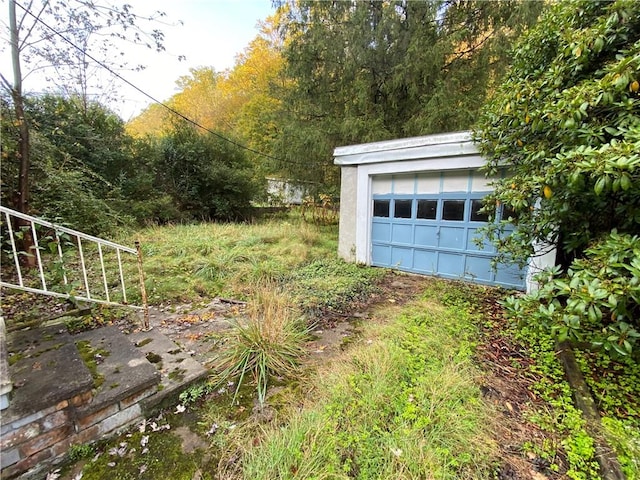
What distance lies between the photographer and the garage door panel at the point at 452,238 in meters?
4.81

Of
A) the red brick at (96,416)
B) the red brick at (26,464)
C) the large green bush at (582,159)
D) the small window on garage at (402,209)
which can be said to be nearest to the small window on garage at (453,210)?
the small window on garage at (402,209)

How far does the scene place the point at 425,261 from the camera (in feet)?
17.5

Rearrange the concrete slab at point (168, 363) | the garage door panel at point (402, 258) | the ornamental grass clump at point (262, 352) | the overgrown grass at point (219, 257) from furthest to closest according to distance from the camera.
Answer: the garage door panel at point (402, 258)
the overgrown grass at point (219, 257)
the ornamental grass clump at point (262, 352)
the concrete slab at point (168, 363)

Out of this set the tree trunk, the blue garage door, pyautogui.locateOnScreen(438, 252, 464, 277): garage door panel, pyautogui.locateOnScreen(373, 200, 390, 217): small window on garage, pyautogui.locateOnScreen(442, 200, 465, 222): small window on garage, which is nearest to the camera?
the tree trunk

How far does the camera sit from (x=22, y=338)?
2266 millimetres

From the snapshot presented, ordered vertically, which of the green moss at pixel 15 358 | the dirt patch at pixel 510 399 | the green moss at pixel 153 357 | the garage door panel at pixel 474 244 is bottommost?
the dirt patch at pixel 510 399

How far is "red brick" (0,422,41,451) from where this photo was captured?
4.80 ft

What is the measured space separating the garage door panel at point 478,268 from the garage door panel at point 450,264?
0.10 m

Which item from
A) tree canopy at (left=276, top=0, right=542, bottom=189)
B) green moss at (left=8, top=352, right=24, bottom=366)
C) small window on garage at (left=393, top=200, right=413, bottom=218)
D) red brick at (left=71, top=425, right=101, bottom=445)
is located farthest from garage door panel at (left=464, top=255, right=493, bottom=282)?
green moss at (left=8, top=352, right=24, bottom=366)

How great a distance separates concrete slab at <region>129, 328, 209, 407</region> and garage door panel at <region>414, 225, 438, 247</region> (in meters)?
4.37

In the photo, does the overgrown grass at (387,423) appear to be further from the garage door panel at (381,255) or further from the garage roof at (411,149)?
the garage roof at (411,149)

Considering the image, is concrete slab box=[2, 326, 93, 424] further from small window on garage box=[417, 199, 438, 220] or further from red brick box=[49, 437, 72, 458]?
small window on garage box=[417, 199, 438, 220]

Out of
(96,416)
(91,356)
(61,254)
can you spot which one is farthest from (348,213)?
(96,416)

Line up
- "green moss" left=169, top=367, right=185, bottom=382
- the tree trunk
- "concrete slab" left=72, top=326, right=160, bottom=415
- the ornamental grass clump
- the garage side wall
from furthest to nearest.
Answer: the garage side wall
the tree trunk
the ornamental grass clump
"green moss" left=169, top=367, right=185, bottom=382
"concrete slab" left=72, top=326, right=160, bottom=415
